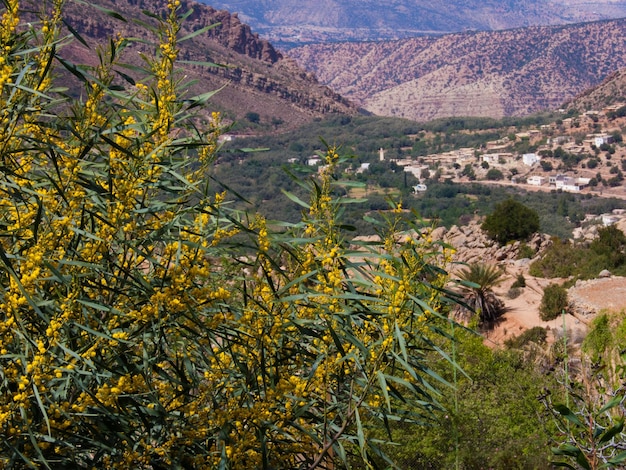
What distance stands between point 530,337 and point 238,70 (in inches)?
4193

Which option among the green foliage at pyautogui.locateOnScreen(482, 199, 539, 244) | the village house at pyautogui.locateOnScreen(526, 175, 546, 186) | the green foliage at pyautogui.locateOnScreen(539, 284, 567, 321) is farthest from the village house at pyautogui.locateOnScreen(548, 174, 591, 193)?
Answer: the green foliage at pyautogui.locateOnScreen(539, 284, 567, 321)

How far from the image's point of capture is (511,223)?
2961cm

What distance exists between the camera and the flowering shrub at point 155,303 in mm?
2004

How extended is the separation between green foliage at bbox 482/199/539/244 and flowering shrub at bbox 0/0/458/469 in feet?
92.5

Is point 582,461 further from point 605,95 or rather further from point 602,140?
point 605,95

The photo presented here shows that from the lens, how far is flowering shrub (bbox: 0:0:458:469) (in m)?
2.00

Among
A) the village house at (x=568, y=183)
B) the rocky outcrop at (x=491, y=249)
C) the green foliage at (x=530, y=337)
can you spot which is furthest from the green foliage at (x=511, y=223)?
the village house at (x=568, y=183)

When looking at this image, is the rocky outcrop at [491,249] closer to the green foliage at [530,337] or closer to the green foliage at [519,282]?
the green foliage at [519,282]

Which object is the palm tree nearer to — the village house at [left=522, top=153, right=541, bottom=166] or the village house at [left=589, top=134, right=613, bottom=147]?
the village house at [left=522, top=153, right=541, bottom=166]

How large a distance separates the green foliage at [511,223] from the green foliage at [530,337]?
1370cm

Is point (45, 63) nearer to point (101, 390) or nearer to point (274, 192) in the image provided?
point (101, 390)

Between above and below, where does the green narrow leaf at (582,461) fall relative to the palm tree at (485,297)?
above

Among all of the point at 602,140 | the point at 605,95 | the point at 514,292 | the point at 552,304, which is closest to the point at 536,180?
the point at 602,140

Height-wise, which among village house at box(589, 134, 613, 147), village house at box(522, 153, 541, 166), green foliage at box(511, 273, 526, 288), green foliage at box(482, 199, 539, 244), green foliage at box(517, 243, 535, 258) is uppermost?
village house at box(589, 134, 613, 147)
